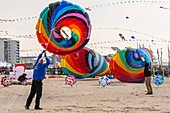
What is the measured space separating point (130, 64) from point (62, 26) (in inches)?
224

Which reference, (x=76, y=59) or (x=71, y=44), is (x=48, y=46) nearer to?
(x=71, y=44)

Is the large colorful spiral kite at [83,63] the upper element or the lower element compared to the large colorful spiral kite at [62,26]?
lower

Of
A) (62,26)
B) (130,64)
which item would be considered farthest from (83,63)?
(62,26)

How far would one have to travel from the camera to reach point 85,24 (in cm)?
2120

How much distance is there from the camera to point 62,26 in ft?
66.9

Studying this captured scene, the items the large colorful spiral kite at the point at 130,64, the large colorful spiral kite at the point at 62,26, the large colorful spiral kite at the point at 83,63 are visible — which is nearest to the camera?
the large colorful spiral kite at the point at 62,26

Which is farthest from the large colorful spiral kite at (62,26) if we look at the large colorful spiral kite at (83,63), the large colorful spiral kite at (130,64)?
the large colorful spiral kite at (83,63)

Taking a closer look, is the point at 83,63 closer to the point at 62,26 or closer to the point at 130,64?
the point at 130,64

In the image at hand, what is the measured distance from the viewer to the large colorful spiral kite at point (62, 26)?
20297 mm

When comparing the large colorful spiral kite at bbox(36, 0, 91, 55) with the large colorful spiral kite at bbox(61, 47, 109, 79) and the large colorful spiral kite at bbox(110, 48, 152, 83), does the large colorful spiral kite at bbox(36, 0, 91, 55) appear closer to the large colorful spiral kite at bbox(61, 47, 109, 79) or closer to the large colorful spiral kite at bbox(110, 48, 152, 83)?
the large colorful spiral kite at bbox(110, 48, 152, 83)

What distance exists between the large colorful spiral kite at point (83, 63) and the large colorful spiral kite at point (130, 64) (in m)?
4.67

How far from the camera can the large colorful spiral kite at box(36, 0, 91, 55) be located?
20.3m

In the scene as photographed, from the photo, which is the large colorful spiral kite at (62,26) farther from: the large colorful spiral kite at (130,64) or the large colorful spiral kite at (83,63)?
the large colorful spiral kite at (83,63)

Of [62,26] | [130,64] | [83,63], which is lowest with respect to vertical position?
[130,64]
